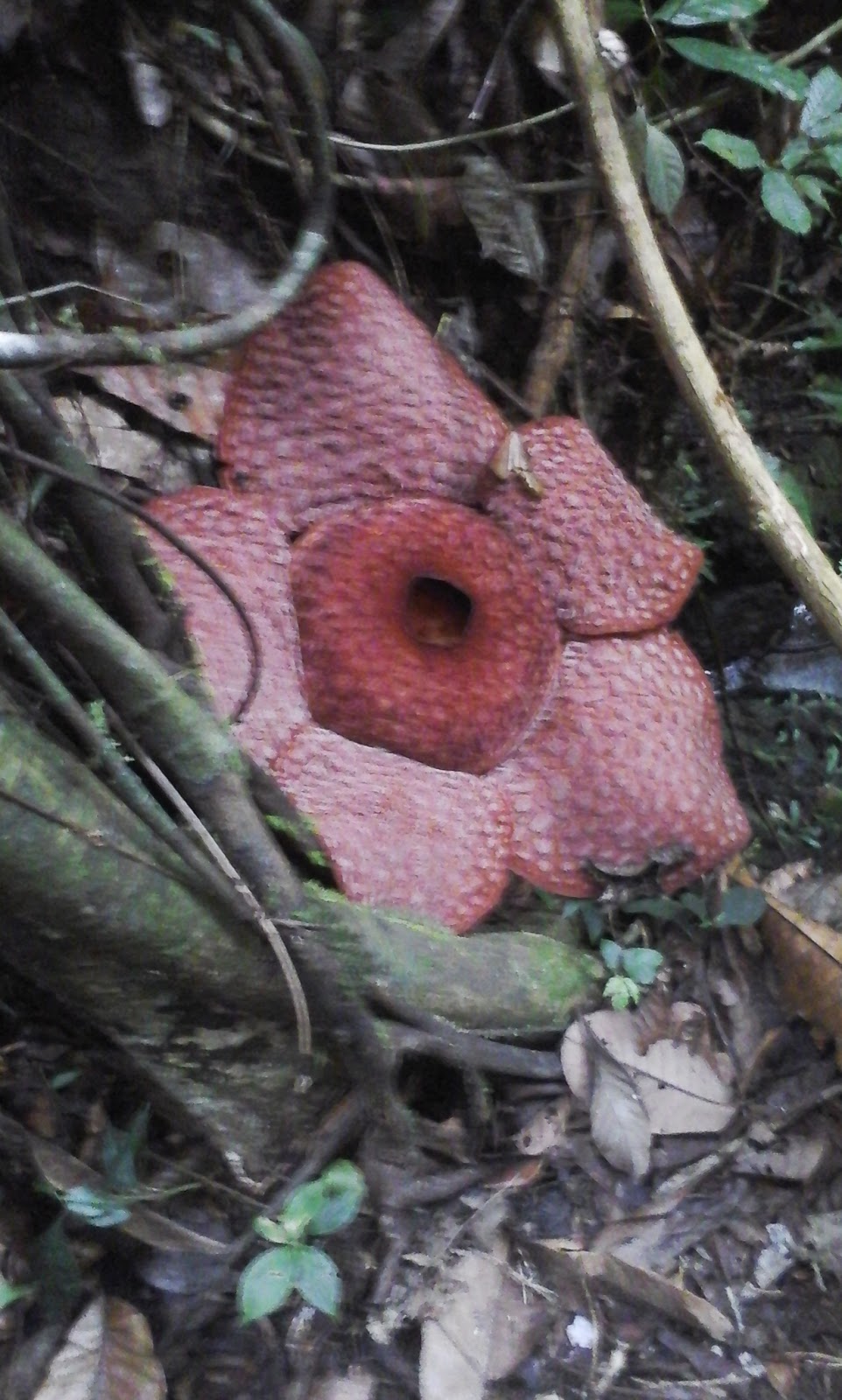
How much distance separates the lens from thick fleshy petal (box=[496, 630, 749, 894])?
5.70 ft

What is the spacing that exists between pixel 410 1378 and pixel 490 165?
212 centimetres

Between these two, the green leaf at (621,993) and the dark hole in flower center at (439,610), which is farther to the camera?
the dark hole in flower center at (439,610)

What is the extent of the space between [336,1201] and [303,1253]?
0.07 meters

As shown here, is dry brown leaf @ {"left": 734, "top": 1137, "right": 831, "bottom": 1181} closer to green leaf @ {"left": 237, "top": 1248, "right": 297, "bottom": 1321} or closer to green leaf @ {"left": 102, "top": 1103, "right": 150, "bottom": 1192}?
green leaf @ {"left": 237, "top": 1248, "right": 297, "bottom": 1321}

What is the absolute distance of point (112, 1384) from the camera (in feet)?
4.16

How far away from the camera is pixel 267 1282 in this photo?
1205 mm

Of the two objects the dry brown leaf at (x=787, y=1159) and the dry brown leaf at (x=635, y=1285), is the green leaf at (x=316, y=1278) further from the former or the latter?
the dry brown leaf at (x=787, y=1159)

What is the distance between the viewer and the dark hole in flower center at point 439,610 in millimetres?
1904

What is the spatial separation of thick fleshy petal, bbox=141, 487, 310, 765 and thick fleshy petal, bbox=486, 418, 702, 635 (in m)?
0.41

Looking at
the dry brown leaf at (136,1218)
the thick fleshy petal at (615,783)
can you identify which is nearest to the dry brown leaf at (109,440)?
the thick fleshy petal at (615,783)

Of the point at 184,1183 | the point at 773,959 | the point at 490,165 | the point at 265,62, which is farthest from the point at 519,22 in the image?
the point at 184,1183

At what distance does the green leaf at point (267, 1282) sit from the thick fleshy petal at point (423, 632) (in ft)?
2.51

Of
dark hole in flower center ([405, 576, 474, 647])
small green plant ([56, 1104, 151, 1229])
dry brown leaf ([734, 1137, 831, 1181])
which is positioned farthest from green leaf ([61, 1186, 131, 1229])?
dark hole in flower center ([405, 576, 474, 647])

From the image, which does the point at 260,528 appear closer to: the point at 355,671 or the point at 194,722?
the point at 355,671
